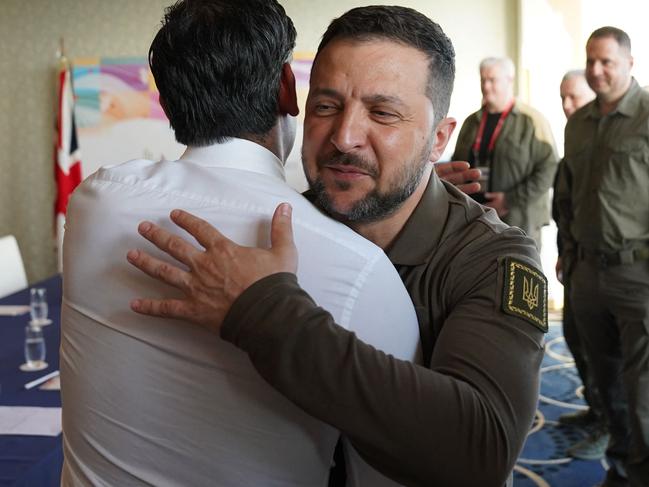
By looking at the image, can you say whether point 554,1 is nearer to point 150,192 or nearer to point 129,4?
point 129,4

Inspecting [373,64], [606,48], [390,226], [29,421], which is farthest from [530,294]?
[606,48]

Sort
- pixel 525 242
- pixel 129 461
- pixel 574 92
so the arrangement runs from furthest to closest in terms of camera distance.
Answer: pixel 574 92, pixel 525 242, pixel 129 461

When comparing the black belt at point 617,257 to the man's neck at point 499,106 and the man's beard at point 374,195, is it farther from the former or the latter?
the man's beard at point 374,195

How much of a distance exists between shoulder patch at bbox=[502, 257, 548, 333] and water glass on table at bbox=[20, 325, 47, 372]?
6.13ft

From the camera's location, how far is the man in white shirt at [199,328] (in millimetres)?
890

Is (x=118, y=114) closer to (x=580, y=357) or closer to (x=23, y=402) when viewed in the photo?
(x=580, y=357)

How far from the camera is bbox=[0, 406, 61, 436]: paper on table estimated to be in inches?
72.3

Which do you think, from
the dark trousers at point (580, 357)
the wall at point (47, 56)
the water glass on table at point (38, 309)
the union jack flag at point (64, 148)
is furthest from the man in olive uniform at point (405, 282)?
the union jack flag at point (64, 148)

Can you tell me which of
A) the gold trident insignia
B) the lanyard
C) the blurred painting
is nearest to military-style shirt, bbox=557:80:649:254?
the lanyard

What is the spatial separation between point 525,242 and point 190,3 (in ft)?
2.04

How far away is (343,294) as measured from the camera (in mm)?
890

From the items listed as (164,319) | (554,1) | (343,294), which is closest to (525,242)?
(343,294)

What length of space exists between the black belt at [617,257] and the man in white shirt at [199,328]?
238 centimetres

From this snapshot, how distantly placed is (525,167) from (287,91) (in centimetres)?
360
